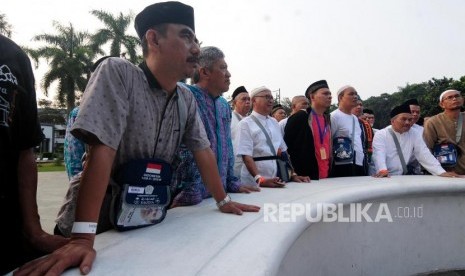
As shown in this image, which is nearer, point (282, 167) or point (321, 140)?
point (282, 167)

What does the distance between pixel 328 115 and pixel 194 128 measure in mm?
2642

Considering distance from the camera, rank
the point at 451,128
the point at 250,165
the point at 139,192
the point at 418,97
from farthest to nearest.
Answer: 1. the point at 418,97
2. the point at 451,128
3. the point at 250,165
4. the point at 139,192

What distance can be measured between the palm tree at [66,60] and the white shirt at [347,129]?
22.9 meters

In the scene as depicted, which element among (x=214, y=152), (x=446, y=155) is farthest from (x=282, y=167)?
(x=446, y=155)

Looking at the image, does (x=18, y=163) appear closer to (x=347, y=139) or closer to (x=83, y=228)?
(x=83, y=228)

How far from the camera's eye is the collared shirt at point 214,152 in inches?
84.8

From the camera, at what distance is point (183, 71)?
155cm

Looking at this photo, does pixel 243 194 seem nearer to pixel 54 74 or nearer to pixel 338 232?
pixel 338 232

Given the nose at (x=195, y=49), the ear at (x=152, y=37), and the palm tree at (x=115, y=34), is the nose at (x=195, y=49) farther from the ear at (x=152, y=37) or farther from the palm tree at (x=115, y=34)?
the palm tree at (x=115, y=34)

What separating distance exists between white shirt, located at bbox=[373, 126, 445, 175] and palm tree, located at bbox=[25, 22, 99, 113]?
23251 mm

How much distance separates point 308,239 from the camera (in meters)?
2.02

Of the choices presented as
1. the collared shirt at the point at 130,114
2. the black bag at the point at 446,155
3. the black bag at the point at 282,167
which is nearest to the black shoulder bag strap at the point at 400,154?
the black bag at the point at 446,155

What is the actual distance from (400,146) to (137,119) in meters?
3.55

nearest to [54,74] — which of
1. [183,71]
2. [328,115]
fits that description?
[328,115]
